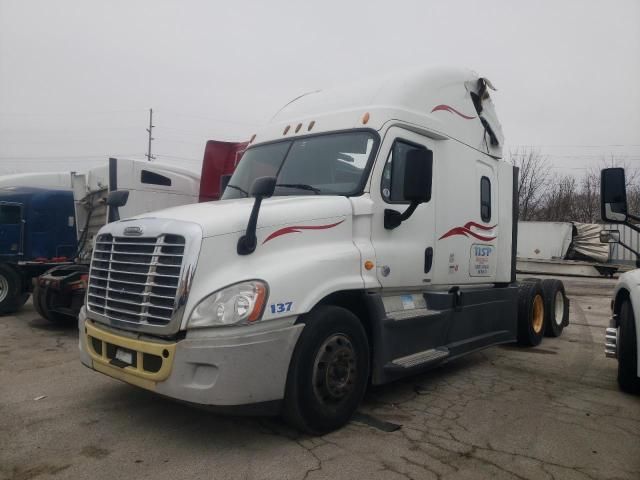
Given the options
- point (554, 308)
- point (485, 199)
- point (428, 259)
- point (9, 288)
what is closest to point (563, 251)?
point (554, 308)

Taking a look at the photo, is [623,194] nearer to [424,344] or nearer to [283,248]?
[424,344]

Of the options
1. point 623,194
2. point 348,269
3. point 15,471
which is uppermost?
point 623,194

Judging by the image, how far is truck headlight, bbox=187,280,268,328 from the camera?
11.7 ft

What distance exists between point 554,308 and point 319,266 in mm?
6305

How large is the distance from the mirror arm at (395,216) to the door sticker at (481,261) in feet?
6.09

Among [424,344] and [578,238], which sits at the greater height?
[578,238]

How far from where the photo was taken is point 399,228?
4.96m

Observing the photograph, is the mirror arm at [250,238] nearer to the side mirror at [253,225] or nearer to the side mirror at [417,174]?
the side mirror at [253,225]

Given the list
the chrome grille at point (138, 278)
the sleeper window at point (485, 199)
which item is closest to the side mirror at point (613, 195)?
the sleeper window at point (485, 199)

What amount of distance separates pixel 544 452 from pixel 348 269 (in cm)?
206

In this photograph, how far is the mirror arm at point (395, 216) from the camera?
473 cm

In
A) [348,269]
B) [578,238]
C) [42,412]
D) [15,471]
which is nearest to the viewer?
[15,471]

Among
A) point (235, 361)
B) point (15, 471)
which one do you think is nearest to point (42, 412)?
point (15, 471)

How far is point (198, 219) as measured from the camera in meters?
3.87
